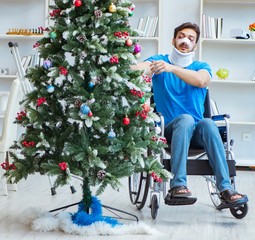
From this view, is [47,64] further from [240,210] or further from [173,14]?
[173,14]

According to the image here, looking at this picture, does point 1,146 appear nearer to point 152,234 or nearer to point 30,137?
point 30,137

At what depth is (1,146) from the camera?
15.6 feet

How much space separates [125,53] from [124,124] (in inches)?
14.0

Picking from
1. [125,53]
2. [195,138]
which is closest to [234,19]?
[195,138]

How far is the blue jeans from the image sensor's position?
3.79m

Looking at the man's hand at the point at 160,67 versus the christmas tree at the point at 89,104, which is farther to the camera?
the man's hand at the point at 160,67

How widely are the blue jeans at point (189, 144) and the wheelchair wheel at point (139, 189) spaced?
196 millimetres

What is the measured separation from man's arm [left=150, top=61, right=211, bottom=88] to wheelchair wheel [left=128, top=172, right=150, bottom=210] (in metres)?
0.60

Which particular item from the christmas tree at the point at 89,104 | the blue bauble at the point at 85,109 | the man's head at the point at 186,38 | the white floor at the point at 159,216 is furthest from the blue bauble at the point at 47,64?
the man's head at the point at 186,38

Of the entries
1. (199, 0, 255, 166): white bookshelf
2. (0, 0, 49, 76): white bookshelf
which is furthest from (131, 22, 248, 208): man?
→ (0, 0, 49, 76): white bookshelf

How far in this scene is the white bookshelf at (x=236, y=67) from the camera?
275 inches

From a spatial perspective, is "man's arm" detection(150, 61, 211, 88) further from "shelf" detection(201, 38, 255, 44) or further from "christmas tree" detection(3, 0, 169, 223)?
"shelf" detection(201, 38, 255, 44)

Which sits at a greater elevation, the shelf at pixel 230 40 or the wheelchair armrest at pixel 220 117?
the shelf at pixel 230 40

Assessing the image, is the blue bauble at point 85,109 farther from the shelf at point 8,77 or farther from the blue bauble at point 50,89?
the shelf at point 8,77
